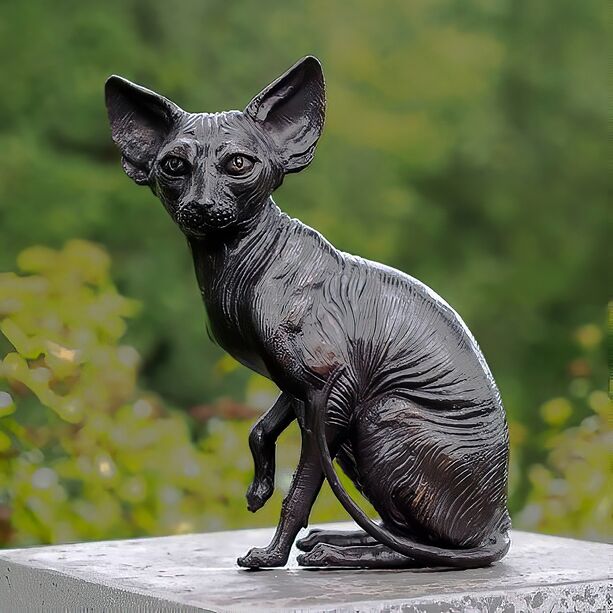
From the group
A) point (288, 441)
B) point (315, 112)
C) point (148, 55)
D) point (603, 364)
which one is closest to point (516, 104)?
point (603, 364)

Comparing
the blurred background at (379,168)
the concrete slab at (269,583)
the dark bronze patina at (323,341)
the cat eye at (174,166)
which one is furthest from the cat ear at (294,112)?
the blurred background at (379,168)

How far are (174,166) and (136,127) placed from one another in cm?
17

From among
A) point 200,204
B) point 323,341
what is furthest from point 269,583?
point 200,204

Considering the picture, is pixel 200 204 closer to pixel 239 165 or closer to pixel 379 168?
pixel 239 165

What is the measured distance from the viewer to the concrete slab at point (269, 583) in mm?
1792

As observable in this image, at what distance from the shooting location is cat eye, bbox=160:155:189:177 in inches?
77.5

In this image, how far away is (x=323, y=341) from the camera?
199cm

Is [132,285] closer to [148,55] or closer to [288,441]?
[148,55]

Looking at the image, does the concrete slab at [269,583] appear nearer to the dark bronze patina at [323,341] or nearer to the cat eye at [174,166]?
the dark bronze patina at [323,341]

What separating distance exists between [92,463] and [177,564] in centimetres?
117

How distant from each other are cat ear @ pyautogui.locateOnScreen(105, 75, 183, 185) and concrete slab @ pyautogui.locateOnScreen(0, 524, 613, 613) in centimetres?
69

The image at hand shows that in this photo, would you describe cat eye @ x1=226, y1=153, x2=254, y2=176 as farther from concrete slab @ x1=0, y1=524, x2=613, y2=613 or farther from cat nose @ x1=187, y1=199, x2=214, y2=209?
concrete slab @ x1=0, y1=524, x2=613, y2=613

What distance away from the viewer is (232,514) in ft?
11.8

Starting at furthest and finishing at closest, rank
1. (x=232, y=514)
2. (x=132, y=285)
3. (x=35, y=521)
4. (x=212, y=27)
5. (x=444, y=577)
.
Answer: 1. (x=212, y=27)
2. (x=132, y=285)
3. (x=232, y=514)
4. (x=35, y=521)
5. (x=444, y=577)
